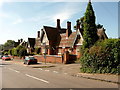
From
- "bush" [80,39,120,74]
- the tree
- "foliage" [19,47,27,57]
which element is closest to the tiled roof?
"foliage" [19,47,27,57]

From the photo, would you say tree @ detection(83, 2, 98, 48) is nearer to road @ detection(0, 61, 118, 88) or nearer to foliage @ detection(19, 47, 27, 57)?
road @ detection(0, 61, 118, 88)

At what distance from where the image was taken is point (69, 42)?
1649 inches

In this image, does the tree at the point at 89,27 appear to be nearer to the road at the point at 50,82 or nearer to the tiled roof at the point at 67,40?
the road at the point at 50,82

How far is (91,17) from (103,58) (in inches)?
394

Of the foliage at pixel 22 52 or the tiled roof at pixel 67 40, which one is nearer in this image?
the tiled roof at pixel 67 40

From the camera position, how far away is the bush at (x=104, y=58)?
1600 cm

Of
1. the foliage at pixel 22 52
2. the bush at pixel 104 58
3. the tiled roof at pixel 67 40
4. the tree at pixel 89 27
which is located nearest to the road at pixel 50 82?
the bush at pixel 104 58

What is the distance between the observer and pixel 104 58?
55.3 ft

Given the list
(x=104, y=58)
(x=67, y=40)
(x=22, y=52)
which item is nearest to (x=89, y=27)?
(x=104, y=58)

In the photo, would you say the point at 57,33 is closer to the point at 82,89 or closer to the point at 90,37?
the point at 90,37

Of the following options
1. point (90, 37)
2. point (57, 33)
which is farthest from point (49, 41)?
point (90, 37)

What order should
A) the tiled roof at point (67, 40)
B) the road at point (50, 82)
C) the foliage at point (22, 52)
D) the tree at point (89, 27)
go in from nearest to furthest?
the road at point (50, 82) → the tree at point (89, 27) → the tiled roof at point (67, 40) → the foliage at point (22, 52)

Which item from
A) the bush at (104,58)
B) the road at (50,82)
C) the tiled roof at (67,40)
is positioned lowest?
the road at (50,82)

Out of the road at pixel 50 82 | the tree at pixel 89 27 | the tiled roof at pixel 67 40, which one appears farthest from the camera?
the tiled roof at pixel 67 40
